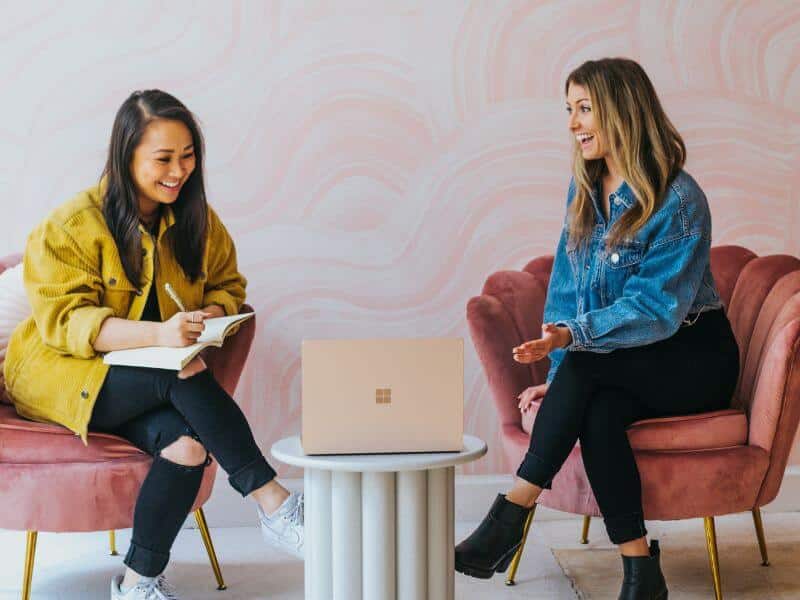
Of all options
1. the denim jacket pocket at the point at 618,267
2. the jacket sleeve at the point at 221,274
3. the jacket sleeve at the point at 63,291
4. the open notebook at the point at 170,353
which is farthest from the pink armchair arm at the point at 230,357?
the denim jacket pocket at the point at 618,267

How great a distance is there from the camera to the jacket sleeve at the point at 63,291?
2.22 meters

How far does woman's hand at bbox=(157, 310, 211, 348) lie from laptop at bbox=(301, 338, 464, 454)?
389 millimetres

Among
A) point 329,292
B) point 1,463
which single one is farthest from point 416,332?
point 1,463

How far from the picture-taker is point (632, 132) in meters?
2.37

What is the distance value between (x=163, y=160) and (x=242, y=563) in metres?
1.07

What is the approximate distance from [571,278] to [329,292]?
2.72 ft

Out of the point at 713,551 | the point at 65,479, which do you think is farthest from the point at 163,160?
the point at 713,551

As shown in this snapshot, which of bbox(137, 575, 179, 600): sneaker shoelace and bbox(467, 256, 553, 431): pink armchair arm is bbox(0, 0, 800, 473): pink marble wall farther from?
Answer: bbox(137, 575, 179, 600): sneaker shoelace

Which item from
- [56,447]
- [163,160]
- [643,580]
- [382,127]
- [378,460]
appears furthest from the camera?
[382,127]

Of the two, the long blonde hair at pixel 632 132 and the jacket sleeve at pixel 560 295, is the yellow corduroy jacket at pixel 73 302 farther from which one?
the long blonde hair at pixel 632 132

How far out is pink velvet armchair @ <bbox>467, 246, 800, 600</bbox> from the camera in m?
2.21

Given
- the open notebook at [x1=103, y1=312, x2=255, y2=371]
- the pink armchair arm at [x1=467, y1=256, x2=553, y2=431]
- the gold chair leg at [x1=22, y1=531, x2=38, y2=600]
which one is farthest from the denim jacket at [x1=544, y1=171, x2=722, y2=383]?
the gold chair leg at [x1=22, y1=531, x2=38, y2=600]

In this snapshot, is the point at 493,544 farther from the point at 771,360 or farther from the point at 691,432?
the point at 771,360

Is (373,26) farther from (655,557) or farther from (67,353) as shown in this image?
(655,557)
